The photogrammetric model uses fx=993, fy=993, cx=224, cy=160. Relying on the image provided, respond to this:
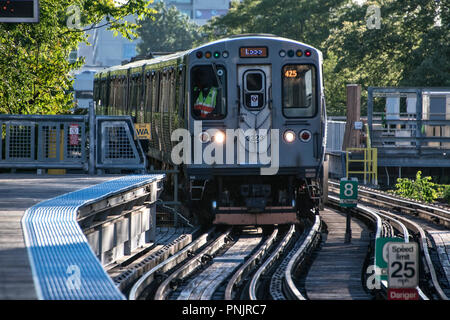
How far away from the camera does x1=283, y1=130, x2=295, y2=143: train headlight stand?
17.6m

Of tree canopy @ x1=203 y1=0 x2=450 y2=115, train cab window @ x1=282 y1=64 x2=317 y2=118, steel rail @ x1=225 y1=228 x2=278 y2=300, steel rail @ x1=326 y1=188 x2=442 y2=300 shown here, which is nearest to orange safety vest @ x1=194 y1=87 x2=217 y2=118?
train cab window @ x1=282 y1=64 x2=317 y2=118

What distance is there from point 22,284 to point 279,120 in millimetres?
10734

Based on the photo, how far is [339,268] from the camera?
13.7 meters

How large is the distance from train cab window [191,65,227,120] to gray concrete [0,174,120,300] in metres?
2.02

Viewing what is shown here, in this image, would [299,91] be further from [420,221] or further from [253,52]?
[420,221]

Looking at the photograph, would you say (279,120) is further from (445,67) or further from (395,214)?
(445,67)

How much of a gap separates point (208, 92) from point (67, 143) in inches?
113

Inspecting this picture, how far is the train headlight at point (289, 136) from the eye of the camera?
17.6 metres

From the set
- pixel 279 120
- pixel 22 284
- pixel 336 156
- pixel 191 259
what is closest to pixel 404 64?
pixel 336 156

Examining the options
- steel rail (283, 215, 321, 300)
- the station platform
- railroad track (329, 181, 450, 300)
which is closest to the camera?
the station platform

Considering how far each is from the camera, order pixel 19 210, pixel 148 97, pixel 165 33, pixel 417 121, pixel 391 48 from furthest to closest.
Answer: pixel 165 33 → pixel 391 48 → pixel 417 121 → pixel 148 97 → pixel 19 210

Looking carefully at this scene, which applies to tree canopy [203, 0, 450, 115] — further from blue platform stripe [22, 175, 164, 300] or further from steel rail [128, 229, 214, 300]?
blue platform stripe [22, 175, 164, 300]

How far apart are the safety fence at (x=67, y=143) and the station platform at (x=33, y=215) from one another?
43 cm

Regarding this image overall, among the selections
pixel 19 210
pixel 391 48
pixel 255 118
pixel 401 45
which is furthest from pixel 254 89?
pixel 391 48
